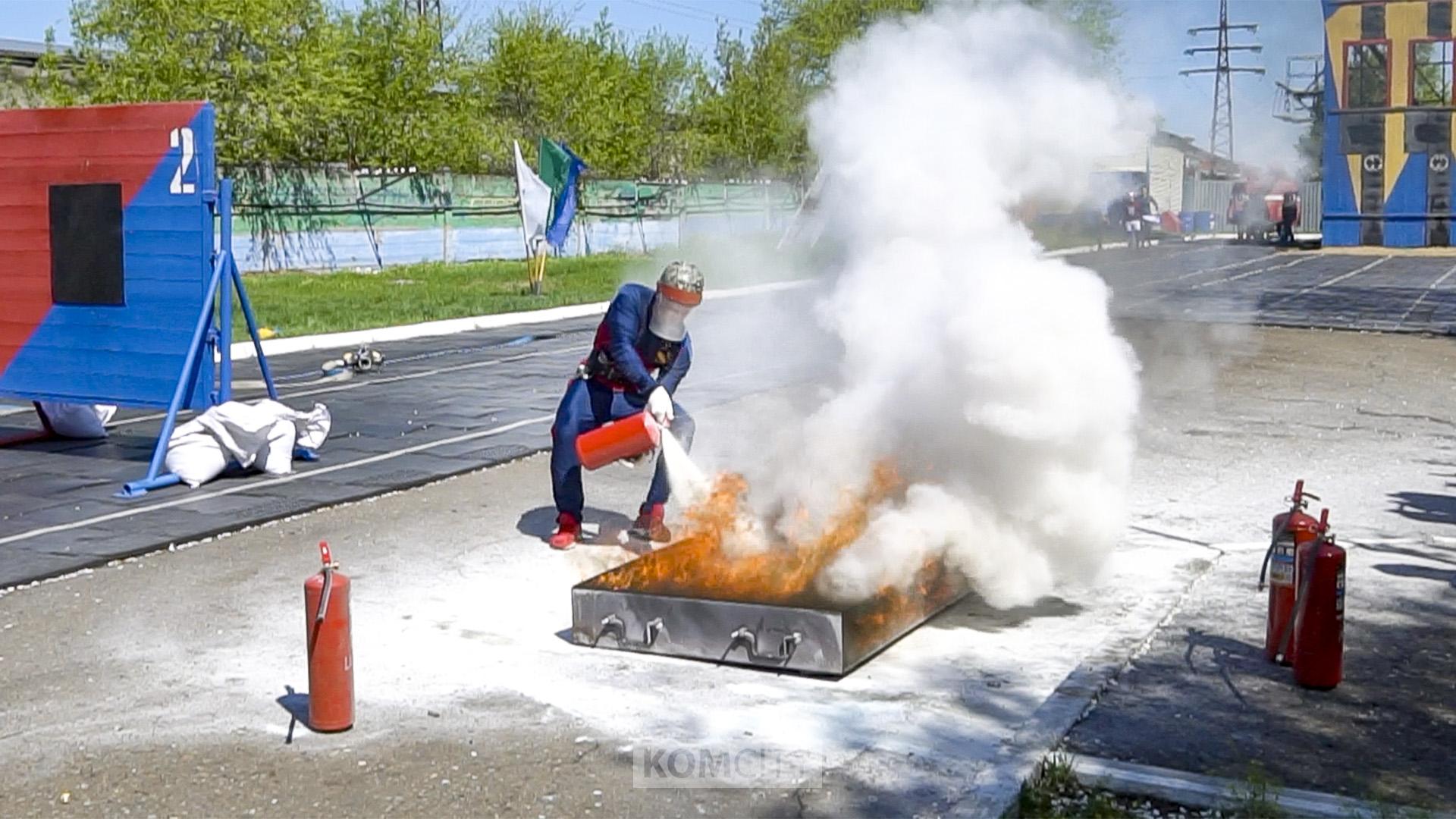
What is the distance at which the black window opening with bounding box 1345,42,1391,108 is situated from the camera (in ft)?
164

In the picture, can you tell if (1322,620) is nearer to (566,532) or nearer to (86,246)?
(566,532)

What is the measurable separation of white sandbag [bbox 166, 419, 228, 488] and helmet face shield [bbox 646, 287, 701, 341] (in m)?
3.84

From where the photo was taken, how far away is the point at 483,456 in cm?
1160

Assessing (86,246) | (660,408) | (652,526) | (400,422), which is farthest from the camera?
(400,422)

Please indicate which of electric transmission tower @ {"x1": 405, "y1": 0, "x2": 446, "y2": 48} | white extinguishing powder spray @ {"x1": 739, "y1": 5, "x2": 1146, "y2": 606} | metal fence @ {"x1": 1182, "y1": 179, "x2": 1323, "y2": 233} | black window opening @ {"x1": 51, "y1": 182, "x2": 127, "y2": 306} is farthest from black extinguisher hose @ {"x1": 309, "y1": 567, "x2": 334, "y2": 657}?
metal fence @ {"x1": 1182, "y1": 179, "x2": 1323, "y2": 233}

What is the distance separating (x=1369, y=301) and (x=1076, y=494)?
895 inches

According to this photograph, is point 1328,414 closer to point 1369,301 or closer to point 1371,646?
point 1371,646

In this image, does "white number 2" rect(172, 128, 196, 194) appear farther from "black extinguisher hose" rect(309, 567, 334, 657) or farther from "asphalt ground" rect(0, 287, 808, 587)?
"black extinguisher hose" rect(309, 567, 334, 657)

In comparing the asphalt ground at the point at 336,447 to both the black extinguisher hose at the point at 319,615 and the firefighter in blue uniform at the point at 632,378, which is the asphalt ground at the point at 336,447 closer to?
the firefighter in blue uniform at the point at 632,378

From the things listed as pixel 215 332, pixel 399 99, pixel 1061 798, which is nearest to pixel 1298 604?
pixel 1061 798

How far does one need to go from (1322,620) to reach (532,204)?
2245cm

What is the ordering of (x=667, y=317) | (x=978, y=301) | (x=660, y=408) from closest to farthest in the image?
1. (x=978, y=301)
2. (x=660, y=408)
3. (x=667, y=317)

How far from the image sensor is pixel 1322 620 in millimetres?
5879

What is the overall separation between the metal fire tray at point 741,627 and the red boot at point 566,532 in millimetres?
1775
